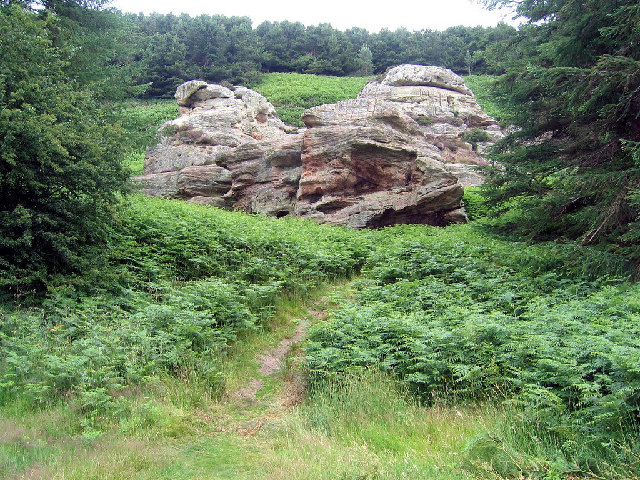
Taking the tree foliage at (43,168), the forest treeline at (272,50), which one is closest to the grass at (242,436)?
the tree foliage at (43,168)

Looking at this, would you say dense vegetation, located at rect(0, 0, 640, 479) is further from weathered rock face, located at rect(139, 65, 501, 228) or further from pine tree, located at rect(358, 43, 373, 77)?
pine tree, located at rect(358, 43, 373, 77)

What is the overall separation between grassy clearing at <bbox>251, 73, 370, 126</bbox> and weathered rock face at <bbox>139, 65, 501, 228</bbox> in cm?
1494

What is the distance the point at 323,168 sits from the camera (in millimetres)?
19625

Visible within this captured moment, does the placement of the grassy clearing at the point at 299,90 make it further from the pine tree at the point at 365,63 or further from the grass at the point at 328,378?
the grass at the point at 328,378

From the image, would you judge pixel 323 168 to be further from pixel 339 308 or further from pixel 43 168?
pixel 43 168

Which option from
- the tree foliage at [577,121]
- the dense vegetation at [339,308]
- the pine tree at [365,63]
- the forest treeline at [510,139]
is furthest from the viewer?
the pine tree at [365,63]

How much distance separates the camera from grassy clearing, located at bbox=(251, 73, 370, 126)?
4359 centimetres

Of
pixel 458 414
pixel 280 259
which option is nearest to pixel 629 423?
pixel 458 414

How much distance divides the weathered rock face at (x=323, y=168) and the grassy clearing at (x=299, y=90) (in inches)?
588

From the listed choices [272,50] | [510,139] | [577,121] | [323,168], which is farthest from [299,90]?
[577,121]

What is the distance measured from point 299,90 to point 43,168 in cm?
4407

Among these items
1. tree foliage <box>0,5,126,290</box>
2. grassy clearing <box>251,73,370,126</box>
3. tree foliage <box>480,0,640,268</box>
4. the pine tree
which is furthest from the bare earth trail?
the pine tree

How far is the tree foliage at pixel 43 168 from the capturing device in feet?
26.3

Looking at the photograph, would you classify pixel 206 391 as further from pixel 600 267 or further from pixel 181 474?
pixel 600 267
